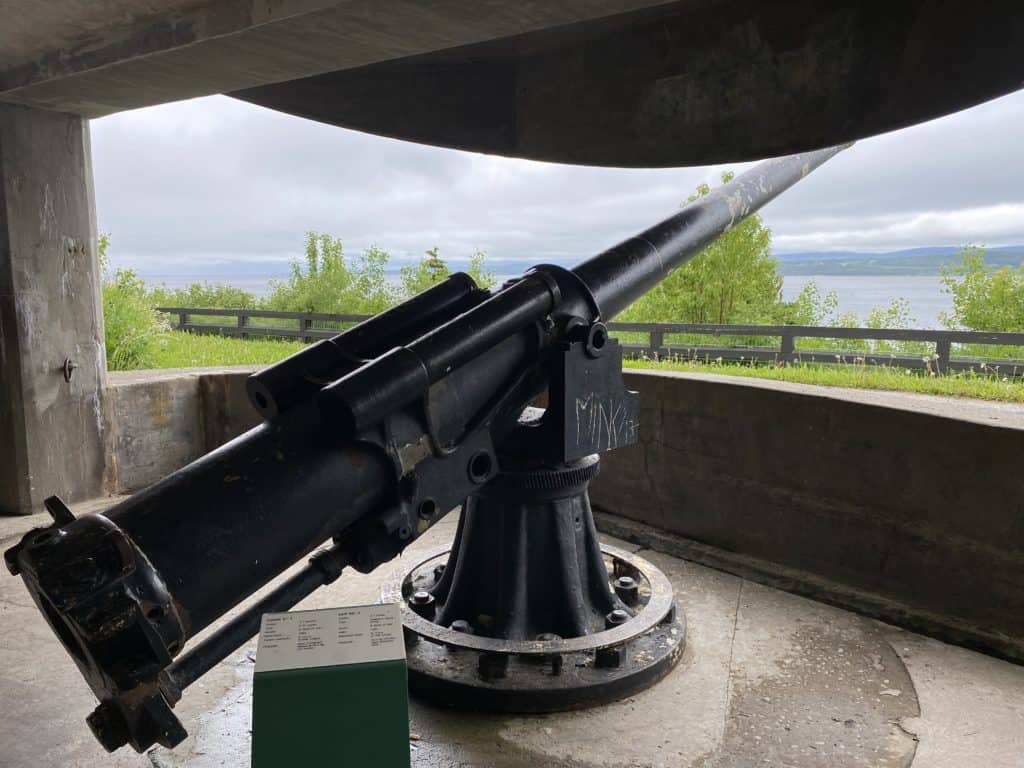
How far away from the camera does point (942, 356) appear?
25.0 feet

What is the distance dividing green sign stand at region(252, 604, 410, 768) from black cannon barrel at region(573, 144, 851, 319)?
193 centimetres

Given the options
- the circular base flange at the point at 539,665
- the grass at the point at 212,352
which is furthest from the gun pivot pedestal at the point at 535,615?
the grass at the point at 212,352

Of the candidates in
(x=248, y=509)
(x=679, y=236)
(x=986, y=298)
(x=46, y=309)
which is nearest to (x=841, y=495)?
(x=679, y=236)

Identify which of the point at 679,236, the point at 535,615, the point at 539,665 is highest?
the point at 679,236

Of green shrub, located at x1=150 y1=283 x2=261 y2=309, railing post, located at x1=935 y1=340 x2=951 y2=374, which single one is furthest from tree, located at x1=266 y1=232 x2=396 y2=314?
railing post, located at x1=935 y1=340 x2=951 y2=374

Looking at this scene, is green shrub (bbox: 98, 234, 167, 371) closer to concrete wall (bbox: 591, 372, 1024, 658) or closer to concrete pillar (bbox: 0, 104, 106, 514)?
concrete pillar (bbox: 0, 104, 106, 514)

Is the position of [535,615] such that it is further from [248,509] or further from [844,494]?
[844,494]

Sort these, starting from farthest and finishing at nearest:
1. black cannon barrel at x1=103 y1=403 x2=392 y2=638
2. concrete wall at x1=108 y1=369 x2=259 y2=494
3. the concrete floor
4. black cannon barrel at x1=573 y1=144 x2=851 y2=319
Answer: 1. concrete wall at x1=108 y1=369 x2=259 y2=494
2. black cannon barrel at x1=573 y1=144 x2=851 y2=319
3. the concrete floor
4. black cannon barrel at x1=103 y1=403 x2=392 y2=638

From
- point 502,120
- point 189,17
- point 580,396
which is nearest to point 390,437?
point 580,396

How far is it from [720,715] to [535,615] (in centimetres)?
80

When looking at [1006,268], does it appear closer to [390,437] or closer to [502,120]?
[502,120]

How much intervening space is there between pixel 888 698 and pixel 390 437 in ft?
7.05

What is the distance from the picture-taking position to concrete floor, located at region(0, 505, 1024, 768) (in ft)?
8.58

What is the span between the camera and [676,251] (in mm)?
3682
